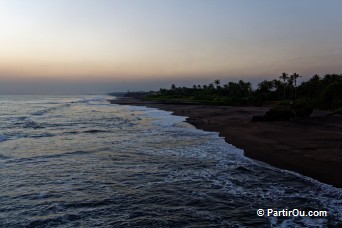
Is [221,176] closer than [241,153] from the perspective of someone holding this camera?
Yes

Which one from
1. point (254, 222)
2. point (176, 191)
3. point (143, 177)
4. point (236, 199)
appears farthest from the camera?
point (143, 177)

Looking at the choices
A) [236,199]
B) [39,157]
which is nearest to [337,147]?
[236,199]

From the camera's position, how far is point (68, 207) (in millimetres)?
10406

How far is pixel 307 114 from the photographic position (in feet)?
132

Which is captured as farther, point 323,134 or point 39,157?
point 323,134

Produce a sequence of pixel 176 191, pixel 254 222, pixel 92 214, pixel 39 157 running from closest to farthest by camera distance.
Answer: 1. pixel 254 222
2. pixel 92 214
3. pixel 176 191
4. pixel 39 157

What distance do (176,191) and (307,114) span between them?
33.9m

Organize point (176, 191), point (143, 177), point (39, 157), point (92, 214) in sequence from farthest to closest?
point (39, 157) → point (143, 177) → point (176, 191) → point (92, 214)

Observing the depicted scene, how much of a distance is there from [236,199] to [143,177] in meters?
4.75

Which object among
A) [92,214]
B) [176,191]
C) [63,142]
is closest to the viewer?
[92,214]

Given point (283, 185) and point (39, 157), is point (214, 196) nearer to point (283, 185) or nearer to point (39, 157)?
point (283, 185)

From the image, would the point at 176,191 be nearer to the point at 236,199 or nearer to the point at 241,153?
the point at 236,199

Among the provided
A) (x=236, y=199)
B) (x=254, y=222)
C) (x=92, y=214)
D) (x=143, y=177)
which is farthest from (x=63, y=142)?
(x=254, y=222)

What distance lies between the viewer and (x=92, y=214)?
9805 millimetres
